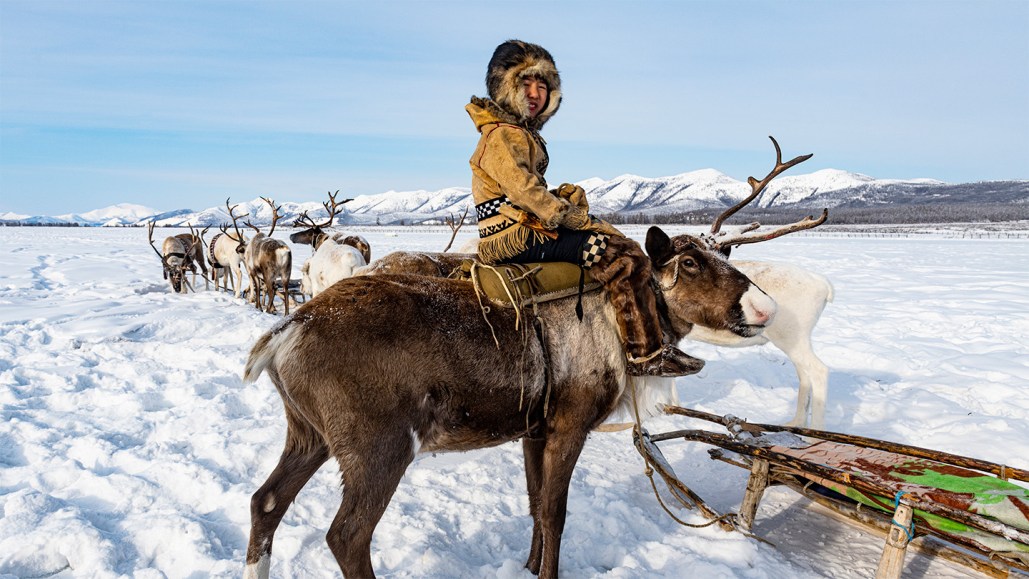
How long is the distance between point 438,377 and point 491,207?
3.68ft

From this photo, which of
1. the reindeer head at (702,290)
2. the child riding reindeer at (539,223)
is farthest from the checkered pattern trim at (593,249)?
the reindeer head at (702,290)

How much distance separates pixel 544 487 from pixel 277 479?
1.44 metres

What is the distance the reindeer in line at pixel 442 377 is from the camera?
2652 millimetres

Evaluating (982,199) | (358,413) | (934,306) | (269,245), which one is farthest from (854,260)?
(982,199)

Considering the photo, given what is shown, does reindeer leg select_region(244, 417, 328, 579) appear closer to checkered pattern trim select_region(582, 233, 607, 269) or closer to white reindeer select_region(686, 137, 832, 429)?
checkered pattern trim select_region(582, 233, 607, 269)

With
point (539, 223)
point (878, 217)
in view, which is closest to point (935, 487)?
point (539, 223)

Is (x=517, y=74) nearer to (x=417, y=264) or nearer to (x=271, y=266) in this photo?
(x=417, y=264)

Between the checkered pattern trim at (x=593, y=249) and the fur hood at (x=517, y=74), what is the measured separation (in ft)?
2.59

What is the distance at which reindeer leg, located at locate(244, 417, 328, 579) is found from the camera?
9.80 feet

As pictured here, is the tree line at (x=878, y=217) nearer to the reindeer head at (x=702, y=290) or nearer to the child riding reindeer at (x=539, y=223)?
the reindeer head at (x=702, y=290)

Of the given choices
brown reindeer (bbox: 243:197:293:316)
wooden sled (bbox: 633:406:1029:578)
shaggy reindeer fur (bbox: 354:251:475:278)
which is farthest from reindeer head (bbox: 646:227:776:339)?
brown reindeer (bbox: 243:197:293:316)

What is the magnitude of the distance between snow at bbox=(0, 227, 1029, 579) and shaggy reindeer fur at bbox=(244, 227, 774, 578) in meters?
0.67

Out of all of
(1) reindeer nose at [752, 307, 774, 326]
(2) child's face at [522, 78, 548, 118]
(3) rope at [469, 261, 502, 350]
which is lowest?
(1) reindeer nose at [752, 307, 774, 326]

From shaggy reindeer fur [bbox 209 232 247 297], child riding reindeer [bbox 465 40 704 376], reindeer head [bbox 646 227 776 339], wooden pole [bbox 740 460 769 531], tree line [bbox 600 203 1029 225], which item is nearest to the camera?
child riding reindeer [bbox 465 40 704 376]
